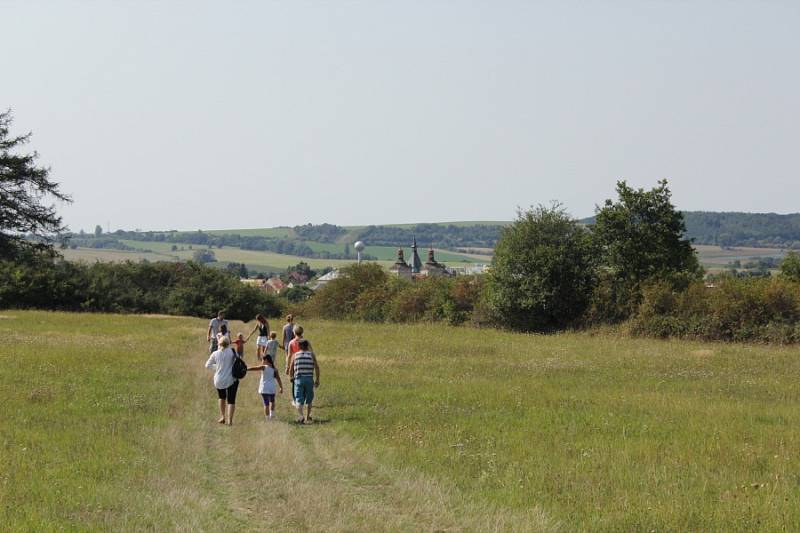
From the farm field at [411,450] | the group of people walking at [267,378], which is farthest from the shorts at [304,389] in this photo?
the farm field at [411,450]

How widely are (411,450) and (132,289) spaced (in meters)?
63.1

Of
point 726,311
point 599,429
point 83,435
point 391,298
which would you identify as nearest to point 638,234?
point 726,311

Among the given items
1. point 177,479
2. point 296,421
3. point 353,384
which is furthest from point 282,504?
point 353,384

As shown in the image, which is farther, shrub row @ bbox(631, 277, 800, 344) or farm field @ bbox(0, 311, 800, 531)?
shrub row @ bbox(631, 277, 800, 344)

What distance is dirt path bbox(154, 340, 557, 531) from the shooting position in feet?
31.6

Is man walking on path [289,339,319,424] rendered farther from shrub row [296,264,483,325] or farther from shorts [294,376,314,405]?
shrub row [296,264,483,325]

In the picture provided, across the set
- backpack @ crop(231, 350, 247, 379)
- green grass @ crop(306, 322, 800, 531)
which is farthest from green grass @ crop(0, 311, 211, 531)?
green grass @ crop(306, 322, 800, 531)

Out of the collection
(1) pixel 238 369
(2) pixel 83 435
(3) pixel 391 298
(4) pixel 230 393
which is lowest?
(3) pixel 391 298

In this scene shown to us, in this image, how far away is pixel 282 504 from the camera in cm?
1045

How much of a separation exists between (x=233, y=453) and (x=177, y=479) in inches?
94.7

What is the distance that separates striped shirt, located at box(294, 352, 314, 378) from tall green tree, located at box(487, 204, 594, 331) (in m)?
32.9

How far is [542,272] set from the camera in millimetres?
49938

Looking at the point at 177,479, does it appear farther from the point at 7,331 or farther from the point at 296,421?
the point at 7,331

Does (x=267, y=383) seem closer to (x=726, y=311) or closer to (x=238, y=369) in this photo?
(x=238, y=369)
